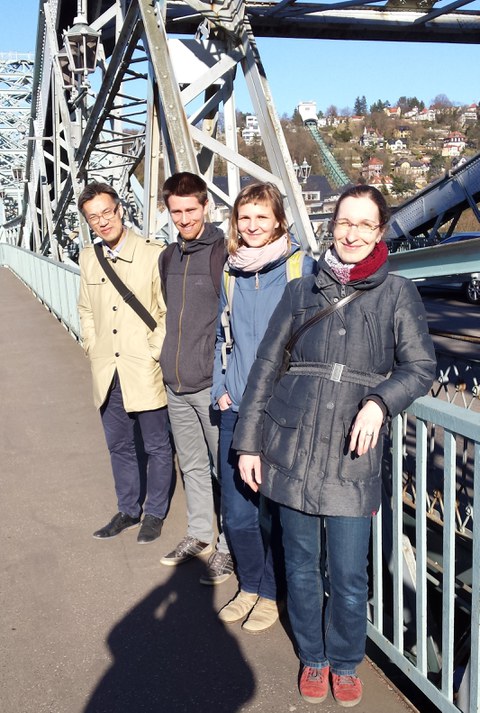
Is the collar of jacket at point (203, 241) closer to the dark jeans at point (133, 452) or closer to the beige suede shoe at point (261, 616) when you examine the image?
the dark jeans at point (133, 452)

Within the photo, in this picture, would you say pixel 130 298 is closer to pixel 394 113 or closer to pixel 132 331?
pixel 132 331

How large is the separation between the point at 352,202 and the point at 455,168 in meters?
18.3

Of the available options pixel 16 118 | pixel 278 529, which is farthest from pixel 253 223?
pixel 16 118

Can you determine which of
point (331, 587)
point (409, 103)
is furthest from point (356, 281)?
point (409, 103)

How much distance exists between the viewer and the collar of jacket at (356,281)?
2.38 meters

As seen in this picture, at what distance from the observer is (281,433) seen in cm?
254

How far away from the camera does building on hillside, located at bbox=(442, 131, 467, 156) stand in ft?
281

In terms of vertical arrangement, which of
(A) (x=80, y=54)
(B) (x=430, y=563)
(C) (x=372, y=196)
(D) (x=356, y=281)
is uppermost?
(A) (x=80, y=54)

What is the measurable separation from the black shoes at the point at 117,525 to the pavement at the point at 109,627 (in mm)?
52

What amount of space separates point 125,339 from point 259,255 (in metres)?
1.38

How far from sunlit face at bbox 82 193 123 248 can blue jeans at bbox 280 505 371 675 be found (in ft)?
6.71

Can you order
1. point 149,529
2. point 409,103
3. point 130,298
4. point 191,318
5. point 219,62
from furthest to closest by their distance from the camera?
1. point 409,103
2. point 219,62
3. point 149,529
4. point 130,298
5. point 191,318

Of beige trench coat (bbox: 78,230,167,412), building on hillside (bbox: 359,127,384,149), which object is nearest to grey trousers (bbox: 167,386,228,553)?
beige trench coat (bbox: 78,230,167,412)

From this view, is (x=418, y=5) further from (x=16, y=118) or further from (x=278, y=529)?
(x=16, y=118)
